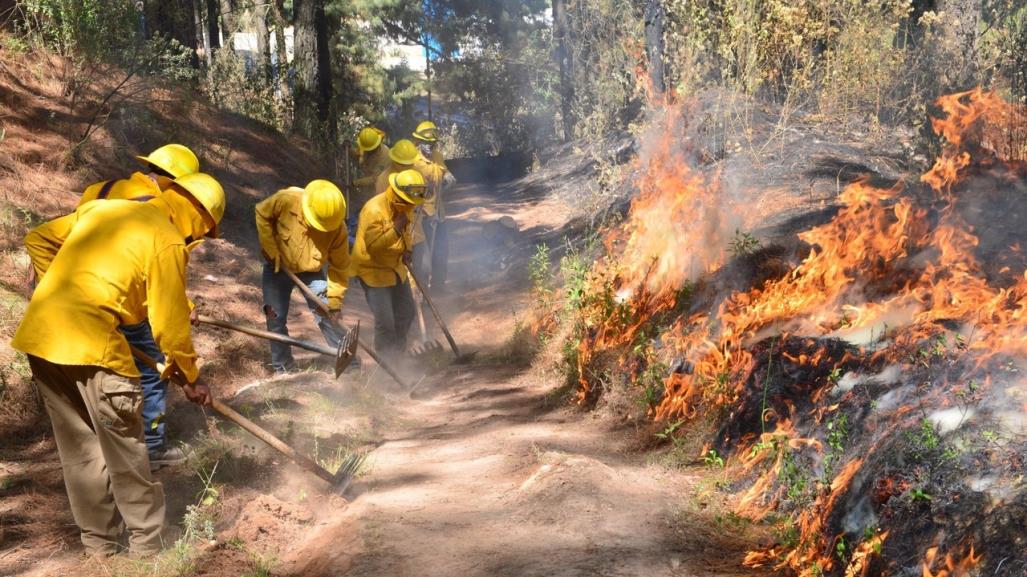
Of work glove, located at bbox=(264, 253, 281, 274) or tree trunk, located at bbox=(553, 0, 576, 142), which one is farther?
tree trunk, located at bbox=(553, 0, 576, 142)

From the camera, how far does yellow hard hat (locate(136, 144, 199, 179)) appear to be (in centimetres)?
475

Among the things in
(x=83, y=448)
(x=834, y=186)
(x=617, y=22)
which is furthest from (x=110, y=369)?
(x=617, y=22)

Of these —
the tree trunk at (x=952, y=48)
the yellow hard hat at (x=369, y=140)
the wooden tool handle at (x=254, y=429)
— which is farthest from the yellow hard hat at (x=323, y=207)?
the tree trunk at (x=952, y=48)

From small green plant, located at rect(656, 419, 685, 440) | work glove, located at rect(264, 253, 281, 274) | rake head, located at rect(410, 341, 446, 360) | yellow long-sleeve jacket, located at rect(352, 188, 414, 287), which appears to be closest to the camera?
small green plant, located at rect(656, 419, 685, 440)

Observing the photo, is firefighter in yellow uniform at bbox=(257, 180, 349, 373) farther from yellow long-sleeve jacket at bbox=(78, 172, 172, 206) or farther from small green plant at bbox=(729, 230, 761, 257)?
small green plant at bbox=(729, 230, 761, 257)

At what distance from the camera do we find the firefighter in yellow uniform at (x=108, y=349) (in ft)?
13.2

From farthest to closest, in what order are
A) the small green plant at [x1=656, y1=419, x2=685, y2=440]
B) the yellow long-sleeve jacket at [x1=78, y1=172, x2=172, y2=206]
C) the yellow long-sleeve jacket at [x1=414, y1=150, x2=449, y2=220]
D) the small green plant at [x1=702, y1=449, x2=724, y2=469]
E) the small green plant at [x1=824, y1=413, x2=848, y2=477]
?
the yellow long-sleeve jacket at [x1=414, y1=150, x2=449, y2=220]
the small green plant at [x1=656, y1=419, x2=685, y2=440]
the small green plant at [x1=702, y1=449, x2=724, y2=469]
the yellow long-sleeve jacket at [x1=78, y1=172, x2=172, y2=206]
the small green plant at [x1=824, y1=413, x2=848, y2=477]

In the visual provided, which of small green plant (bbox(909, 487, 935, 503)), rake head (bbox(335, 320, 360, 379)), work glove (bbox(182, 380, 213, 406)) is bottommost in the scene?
rake head (bbox(335, 320, 360, 379))

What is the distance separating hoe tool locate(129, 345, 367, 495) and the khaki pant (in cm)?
33

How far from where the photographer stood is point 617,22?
19109 mm

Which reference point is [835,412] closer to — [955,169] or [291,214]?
[955,169]

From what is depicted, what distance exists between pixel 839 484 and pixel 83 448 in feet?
12.3

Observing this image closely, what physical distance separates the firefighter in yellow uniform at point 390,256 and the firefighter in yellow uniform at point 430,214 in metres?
1.52

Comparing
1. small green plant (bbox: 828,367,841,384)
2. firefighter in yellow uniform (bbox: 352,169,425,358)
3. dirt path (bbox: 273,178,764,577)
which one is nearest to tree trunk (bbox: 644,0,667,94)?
firefighter in yellow uniform (bbox: 352,169,425,358)
